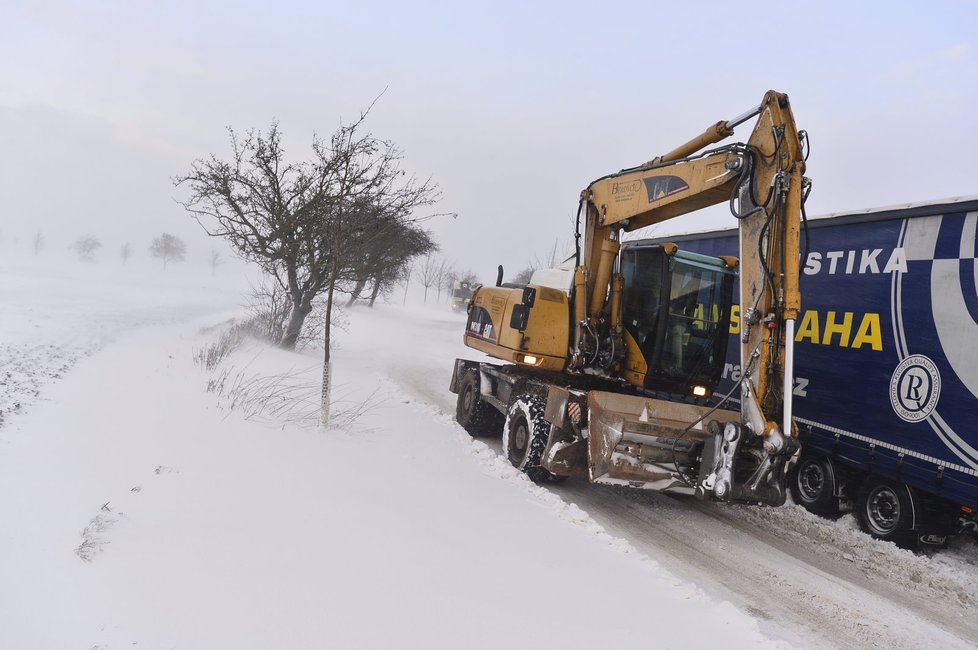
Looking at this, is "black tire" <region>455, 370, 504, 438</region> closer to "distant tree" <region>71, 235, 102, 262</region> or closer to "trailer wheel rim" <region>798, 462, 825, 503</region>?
"trailer wheel rim" <region>798, 462, 825, 503</region>

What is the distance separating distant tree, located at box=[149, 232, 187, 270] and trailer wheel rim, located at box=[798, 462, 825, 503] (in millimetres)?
94519

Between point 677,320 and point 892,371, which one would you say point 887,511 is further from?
point 677,320

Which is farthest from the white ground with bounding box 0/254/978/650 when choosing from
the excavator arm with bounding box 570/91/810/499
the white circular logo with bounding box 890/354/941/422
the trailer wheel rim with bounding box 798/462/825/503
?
the white circular logo with bounding box 890/354/941/422

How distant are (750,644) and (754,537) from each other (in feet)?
8.76

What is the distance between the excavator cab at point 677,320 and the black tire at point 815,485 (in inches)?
68.7

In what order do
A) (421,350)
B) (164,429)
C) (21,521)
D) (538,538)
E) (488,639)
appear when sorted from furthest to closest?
(421,350)
(164,429)
(538,538)
(21,521)
(488,639)

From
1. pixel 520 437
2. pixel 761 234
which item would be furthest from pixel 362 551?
pixel 761 234

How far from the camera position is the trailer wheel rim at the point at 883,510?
615 cm

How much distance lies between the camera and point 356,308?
38.4 m

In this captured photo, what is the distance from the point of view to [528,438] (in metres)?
6.87

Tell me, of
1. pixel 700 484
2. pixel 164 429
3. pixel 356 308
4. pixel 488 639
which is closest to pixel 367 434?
pixel 164 429

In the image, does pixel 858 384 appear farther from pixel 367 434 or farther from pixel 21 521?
pixel 21 521

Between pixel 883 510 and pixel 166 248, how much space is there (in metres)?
95.7

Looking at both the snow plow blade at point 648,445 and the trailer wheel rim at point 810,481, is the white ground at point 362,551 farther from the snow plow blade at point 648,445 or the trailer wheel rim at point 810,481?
the snow plow blade at point 648,445
